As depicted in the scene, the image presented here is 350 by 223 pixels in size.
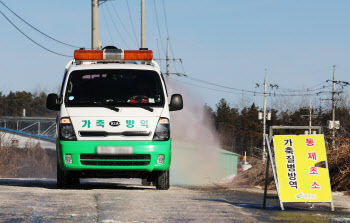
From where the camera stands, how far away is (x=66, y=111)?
1155cm

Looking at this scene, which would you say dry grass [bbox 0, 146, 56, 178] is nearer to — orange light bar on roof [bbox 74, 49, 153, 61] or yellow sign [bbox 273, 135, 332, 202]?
orange light bar on roof [bbox 74, 49, 153, 61]

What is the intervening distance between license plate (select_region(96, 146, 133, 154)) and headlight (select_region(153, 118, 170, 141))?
19.7 inches

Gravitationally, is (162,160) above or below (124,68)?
below

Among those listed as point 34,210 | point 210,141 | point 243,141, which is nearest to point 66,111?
point 34,210

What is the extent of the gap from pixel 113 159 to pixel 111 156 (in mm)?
65

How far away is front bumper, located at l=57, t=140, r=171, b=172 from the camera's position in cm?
1144

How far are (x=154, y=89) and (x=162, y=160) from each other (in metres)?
1.34

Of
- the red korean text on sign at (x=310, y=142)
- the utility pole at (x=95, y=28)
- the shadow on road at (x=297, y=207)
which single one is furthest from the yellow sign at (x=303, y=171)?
the utility pole at (x=95, y=28)

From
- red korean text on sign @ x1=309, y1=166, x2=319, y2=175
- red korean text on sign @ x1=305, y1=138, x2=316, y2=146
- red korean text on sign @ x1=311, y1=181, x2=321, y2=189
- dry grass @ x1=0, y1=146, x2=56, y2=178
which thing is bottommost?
dry grass @ x1=0, y1=146, x2=56, y2=178

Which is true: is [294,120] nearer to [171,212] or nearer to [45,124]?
[45,124]

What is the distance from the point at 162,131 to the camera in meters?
11.6

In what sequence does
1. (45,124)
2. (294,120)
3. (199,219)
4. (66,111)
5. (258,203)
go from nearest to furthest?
(199,219), (258,203), (66,111), (45,124), (294,120)

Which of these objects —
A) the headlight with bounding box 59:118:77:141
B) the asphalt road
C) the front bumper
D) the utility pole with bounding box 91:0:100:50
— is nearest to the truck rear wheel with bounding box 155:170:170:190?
the front bumper

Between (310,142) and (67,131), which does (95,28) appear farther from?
(310,142)
